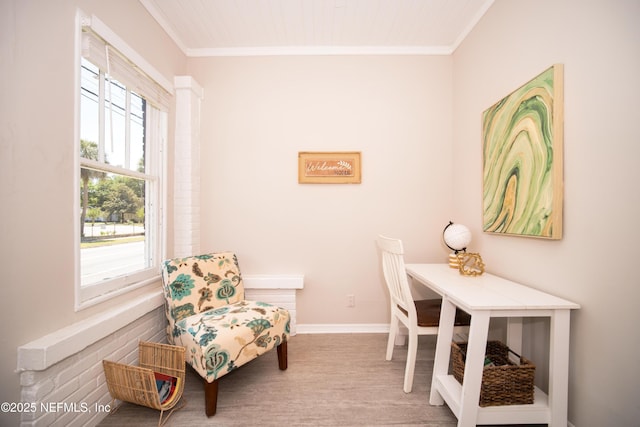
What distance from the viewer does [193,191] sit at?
2.41 m

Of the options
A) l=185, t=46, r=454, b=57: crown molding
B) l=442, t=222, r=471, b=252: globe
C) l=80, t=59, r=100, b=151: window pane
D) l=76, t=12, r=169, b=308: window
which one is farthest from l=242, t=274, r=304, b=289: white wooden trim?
l=185, t=46, r=454, b=57: crown molding

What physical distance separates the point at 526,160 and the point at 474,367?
3.99 feet

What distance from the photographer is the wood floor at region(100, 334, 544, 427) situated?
1462 millimetres

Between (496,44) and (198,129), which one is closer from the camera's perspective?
(496,44)

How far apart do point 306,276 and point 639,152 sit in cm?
221

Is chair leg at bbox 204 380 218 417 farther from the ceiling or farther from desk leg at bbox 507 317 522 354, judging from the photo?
the ceiling

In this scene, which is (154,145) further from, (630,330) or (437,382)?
(630,330)

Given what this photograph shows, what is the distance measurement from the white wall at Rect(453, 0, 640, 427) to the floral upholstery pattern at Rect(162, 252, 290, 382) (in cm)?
164

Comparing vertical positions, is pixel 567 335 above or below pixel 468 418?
above

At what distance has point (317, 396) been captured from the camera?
5.40 feet

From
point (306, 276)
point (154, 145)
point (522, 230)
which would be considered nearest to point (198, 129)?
point (154, 145)

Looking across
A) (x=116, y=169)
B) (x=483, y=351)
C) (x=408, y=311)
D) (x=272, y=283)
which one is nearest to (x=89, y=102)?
(x=116, y=169)

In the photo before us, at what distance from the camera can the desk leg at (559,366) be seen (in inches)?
49.1

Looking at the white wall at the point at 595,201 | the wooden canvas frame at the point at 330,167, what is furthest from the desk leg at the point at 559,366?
the wooden canvas frame at the point at 330,167
